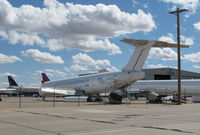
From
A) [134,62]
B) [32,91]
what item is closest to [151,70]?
[32,91]

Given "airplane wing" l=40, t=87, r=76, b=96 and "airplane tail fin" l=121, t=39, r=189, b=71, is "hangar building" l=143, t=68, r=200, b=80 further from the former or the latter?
"airplane tail fin" l=121, t=39, r=189, b=71

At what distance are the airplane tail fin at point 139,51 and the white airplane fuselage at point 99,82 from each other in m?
0.76

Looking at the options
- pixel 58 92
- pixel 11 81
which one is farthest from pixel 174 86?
pixel 11 81

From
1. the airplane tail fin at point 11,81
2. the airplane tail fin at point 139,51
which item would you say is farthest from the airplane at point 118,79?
the airplane tail fin at point 11,81

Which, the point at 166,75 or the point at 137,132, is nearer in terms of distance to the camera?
the point at 137,132

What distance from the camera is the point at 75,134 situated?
30.1ft

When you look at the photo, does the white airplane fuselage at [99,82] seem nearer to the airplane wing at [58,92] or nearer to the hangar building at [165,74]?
the airplane wing at [58,92]

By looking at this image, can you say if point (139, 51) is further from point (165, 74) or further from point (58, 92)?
point (165, 74)

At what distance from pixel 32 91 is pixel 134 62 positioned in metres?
66.8

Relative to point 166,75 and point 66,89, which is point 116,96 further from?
point 166,75

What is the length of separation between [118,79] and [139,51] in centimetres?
494

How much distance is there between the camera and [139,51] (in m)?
34.0

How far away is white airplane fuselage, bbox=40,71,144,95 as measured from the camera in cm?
3549

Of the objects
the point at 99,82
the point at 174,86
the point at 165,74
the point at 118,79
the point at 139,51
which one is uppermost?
the point at 139,51
